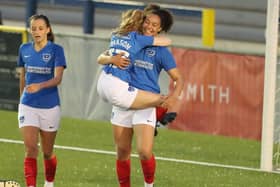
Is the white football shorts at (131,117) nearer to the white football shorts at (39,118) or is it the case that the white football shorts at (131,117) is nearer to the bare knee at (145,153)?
the bare knee at (145,153)

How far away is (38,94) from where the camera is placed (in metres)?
13.4

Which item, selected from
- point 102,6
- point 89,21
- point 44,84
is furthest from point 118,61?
point 102,6

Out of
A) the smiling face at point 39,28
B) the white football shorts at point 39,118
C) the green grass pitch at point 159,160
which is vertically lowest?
the green grass pitch at point 159,160

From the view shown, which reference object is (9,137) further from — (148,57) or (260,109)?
(148,57)

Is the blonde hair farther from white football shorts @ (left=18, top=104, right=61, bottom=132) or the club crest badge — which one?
white football shorts @ (left=18, top=104, right=61, bottom=132)

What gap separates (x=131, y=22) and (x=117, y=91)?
685 millimetres

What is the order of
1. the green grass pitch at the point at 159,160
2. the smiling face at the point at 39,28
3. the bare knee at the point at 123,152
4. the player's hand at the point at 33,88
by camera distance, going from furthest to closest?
the green grass pitch at the point at 159,160 < the smiling face at the point at 39,28 < the player's hand at the point at 33,88 < the bare knee at the point at 123,152

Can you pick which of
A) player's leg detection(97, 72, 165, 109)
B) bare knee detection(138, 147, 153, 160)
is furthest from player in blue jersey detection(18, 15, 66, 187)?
bare knee detection(138, 147, 153, 160)

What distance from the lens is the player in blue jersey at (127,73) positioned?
12703 millimetres

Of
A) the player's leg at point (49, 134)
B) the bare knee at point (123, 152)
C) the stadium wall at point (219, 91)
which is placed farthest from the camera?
the stadium wall at point (219, 91)

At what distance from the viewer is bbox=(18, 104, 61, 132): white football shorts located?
13430 mm

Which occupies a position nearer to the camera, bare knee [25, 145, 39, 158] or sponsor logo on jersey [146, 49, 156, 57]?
sponsor logo on jersey [146, 49, 156, 57]

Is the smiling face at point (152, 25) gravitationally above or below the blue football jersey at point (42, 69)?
above

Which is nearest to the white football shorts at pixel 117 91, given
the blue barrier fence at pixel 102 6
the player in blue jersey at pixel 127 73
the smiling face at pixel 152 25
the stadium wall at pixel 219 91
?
the player in blue jersey at pixel 127 73
